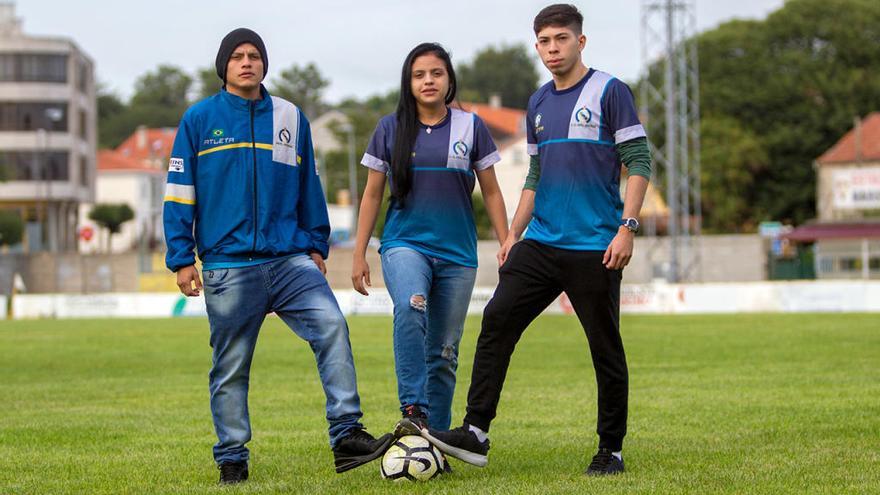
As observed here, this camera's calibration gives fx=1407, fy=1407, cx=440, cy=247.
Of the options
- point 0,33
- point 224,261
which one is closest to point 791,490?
point 224,261

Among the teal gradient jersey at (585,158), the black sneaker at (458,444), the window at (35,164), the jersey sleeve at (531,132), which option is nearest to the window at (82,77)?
the window at (35,164)

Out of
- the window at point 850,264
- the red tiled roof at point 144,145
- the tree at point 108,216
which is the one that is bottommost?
the window at point 850,264

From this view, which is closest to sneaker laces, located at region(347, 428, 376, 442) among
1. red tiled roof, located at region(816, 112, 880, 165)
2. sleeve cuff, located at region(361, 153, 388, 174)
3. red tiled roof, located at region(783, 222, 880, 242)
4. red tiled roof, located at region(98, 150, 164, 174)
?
sleeve cuff, located at region(361, 153, 388, 174)

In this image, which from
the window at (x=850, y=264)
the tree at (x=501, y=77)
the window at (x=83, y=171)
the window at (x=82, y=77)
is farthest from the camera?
the tree at (x=501, y=77)

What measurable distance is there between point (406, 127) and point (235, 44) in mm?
1010

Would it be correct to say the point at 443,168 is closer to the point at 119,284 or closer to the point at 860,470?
the point at 860,470

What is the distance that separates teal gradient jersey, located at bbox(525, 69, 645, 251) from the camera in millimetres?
6922

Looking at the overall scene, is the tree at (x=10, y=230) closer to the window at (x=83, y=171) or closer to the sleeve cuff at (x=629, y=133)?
the window at (x=83, y=171)

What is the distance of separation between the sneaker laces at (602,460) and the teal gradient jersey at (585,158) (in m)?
1.03

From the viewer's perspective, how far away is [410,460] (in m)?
6.88

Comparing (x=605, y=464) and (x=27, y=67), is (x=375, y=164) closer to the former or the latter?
(x=605, y=464)

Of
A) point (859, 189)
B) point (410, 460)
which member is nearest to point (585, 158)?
point (410, 460)

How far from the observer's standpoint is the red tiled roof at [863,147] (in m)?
72.4

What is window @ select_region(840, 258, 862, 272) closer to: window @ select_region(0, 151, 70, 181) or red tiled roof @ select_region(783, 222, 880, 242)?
red tiled roof @ select_region(783, 222, 880, 242)
